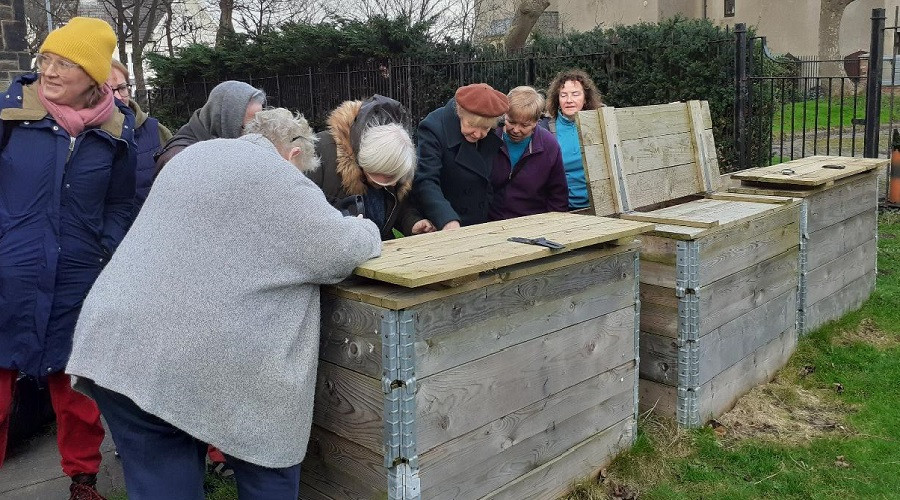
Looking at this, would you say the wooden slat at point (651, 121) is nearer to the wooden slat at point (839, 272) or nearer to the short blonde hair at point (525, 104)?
the short blonde hair at point (525, 104)

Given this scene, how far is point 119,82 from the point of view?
4.25m

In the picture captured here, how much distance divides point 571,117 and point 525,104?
2.80 ft

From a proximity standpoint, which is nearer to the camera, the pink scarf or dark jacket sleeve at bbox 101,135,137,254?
the pink scarf

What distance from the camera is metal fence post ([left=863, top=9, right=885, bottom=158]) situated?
8492 mm

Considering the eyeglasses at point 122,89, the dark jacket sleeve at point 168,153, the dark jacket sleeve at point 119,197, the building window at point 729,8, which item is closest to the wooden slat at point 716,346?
the dark jacket sleeve at point 168,153

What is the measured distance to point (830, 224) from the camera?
5457 mm

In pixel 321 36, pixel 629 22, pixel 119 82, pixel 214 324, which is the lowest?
pixel 214 324

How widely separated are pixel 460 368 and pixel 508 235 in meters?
0.71

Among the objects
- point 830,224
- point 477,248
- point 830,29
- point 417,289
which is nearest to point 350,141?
point 477,248

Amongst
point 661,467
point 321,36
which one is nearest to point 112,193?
point 661,467

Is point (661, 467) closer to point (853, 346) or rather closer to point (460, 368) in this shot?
point (460, 368)

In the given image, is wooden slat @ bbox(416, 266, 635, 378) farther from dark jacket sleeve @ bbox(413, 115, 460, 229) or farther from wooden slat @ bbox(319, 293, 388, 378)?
dark jacket sleeve @ bbox(413, 115, 460, 229)

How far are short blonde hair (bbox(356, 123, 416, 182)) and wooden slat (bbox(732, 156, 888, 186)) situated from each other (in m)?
2.85

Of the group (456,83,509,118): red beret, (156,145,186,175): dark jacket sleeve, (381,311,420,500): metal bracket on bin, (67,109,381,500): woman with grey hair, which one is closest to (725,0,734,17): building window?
(456,83,509,118): red beret
